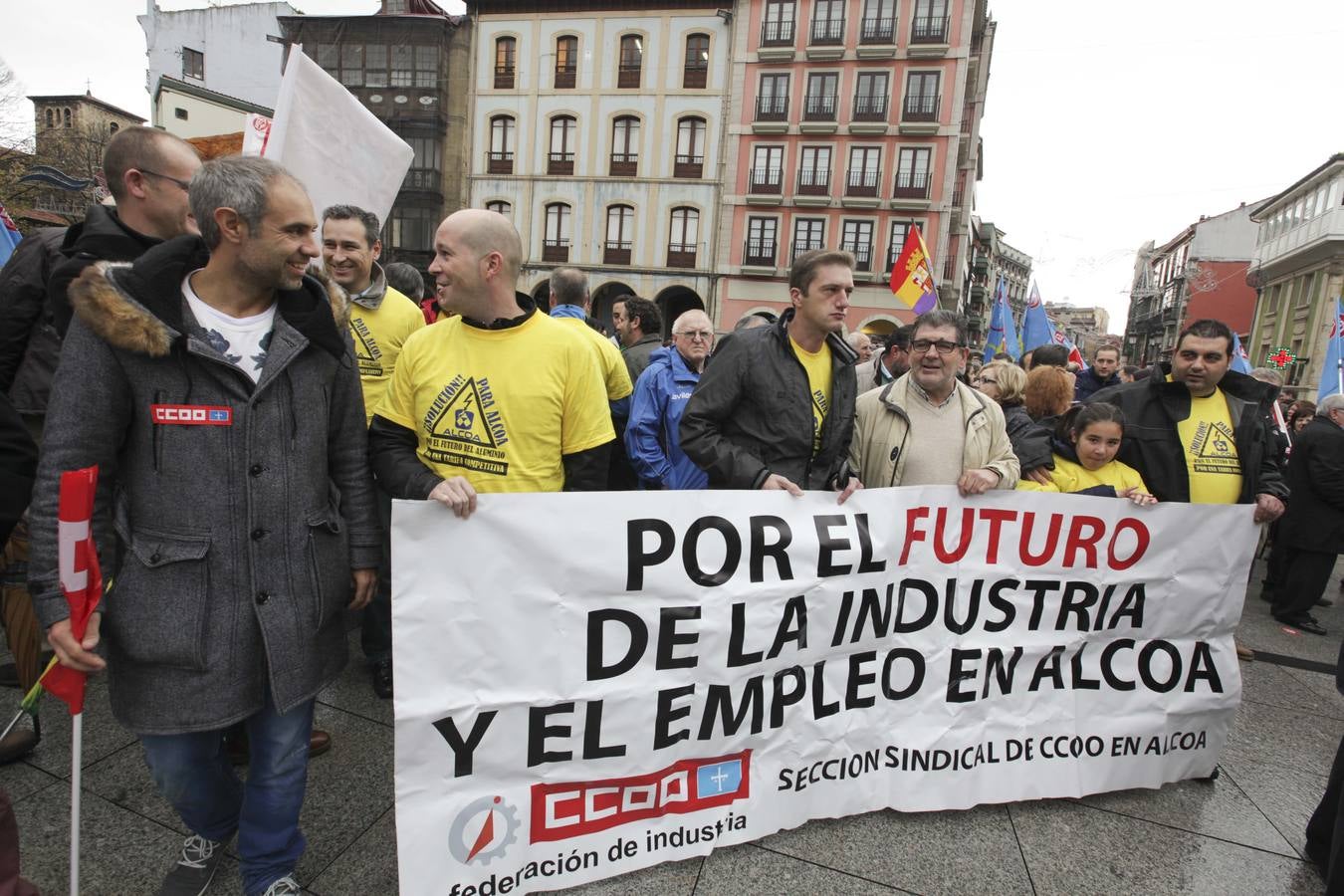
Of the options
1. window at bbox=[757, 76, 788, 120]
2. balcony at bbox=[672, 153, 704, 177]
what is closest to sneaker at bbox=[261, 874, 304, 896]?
balcony at bbox=[672, 153, 704, 177]

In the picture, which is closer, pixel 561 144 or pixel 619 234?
pixel 619 234

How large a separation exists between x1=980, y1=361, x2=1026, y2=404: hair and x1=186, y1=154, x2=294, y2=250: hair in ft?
13.8

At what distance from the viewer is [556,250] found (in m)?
28.5

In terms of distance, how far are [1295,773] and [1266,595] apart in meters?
4.02

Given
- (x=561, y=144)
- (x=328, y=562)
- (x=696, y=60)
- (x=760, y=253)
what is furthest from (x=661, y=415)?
(x=696, y=60)

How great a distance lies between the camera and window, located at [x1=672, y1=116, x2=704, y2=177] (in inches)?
1084

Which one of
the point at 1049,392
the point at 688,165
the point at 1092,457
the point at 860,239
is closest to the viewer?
the point at 1092,457

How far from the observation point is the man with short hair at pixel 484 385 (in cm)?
222

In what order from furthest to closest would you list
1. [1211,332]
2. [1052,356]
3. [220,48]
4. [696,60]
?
1. [220,48]
2. [696,60]
3. [1052,356]
4. [1211,332]

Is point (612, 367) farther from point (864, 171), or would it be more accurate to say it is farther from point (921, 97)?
point (921, 97)

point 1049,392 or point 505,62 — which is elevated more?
point 505,62

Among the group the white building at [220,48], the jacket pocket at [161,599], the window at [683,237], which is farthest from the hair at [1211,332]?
the white building at [220,48]

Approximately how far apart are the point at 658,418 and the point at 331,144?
207cm

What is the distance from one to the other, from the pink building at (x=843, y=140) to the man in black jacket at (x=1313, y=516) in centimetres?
2107
